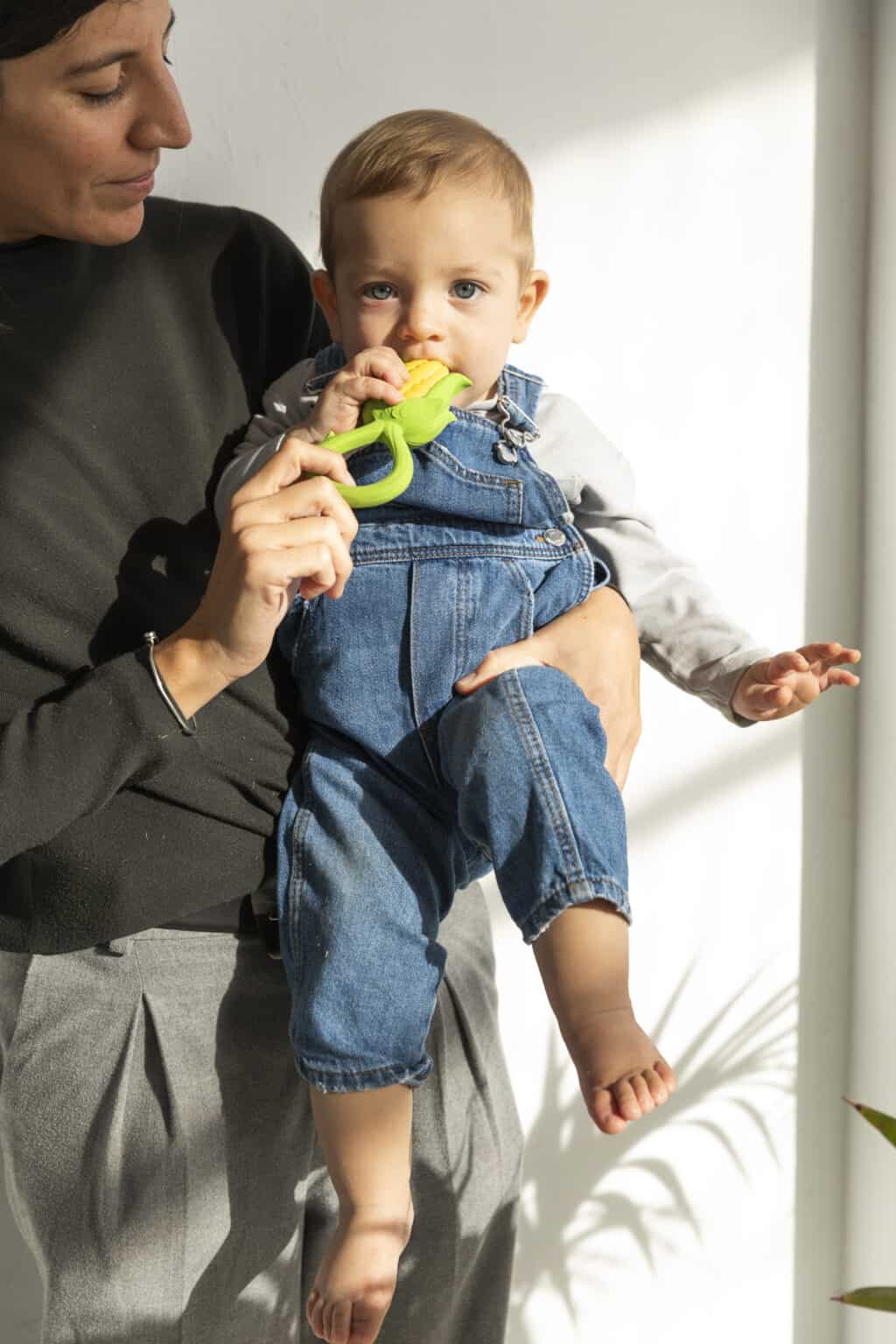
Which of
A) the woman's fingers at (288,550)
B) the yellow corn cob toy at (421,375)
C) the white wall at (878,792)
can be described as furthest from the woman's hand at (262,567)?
the white wall at (878,792)

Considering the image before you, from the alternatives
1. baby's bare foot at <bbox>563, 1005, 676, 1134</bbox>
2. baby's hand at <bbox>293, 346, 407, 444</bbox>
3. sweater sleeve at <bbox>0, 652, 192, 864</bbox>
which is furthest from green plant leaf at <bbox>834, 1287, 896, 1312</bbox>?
baby's hand at <bbox>293, 346, 407, 444</bbox>

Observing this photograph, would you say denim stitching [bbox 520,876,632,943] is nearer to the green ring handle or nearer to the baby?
the baby

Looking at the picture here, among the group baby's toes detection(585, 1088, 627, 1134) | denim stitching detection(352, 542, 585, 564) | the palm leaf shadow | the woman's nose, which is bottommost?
the palm leaf shadow

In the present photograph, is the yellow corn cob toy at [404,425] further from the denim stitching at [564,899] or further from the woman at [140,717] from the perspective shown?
the denim stitching at [564,899]

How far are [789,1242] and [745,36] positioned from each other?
1.71 m

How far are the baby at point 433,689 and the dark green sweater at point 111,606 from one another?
57 mm

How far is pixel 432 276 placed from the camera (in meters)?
1.31

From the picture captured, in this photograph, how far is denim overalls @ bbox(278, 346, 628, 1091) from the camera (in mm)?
1235

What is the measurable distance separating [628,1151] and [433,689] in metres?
1.05

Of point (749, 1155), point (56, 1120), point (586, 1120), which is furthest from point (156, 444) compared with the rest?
point (749, 1155)

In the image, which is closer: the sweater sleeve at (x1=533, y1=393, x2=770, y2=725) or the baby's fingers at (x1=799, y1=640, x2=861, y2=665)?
the baby's fingers at (x1=799, y1=640, x2=861, y2=665)

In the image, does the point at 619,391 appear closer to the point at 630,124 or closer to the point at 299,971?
the point at 630,124

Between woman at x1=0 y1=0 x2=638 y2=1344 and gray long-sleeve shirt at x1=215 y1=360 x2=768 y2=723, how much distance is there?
6 centimetres

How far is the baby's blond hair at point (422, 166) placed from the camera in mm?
1308
